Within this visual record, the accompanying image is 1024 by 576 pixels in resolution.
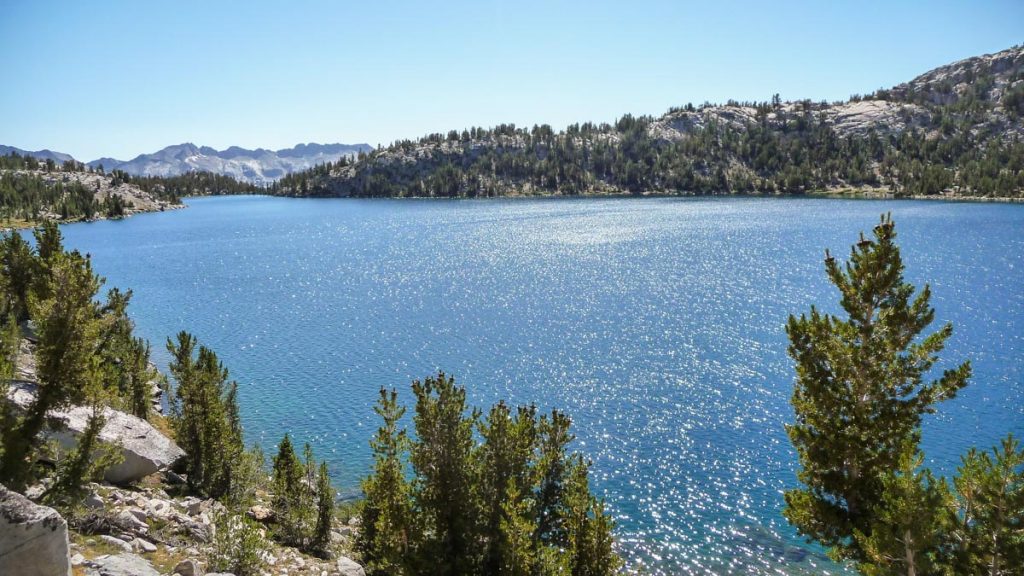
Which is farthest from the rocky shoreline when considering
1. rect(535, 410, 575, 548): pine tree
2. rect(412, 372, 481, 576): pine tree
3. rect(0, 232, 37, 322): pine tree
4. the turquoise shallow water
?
rect(0, 232, 37, 322): pine tree

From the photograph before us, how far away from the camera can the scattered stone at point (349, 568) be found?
25109mm

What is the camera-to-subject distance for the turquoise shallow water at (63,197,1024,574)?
40219 mm

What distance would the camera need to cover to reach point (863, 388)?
24281mm

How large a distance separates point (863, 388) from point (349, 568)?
24.1 m

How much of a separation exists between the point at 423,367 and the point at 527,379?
12.4 m

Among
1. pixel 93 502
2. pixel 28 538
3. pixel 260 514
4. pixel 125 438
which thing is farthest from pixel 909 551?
pixel 125 438

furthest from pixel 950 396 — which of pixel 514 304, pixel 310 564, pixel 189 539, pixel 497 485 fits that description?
pixel 514 304

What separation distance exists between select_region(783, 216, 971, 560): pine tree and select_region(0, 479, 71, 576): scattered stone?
2739cm

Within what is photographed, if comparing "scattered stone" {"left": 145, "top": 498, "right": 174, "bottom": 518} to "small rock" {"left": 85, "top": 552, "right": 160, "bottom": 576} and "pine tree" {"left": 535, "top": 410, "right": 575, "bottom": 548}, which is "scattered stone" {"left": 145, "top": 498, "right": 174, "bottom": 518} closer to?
"small rock" {"left": 85, "top": 552, "right": 160, "bottom": 576}

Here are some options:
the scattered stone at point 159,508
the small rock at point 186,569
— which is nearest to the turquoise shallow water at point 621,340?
the scattered stone at point 159,508

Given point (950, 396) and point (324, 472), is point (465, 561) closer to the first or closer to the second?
point (324, 472)

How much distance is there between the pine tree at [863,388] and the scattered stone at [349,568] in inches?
778

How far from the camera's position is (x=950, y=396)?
23422mm

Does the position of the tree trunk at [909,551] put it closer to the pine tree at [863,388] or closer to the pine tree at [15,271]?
the pine tree at [863,388]
